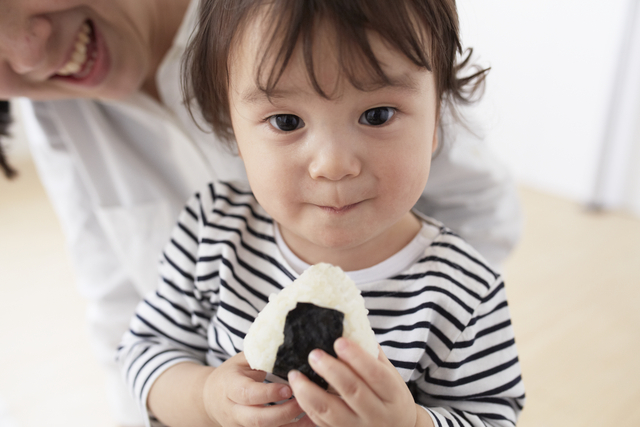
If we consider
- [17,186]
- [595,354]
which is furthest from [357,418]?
[17,186]

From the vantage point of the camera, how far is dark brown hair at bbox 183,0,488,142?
526 mm

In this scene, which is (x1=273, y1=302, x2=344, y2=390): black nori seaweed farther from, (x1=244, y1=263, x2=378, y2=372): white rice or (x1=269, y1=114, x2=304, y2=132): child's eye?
(x1=269, y1=114, x2=304, y2=132): child's eye

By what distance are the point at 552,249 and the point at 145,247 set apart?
1.53 metres

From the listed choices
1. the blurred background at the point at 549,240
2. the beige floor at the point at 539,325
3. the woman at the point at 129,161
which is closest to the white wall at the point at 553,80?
the blurred background at the point at 549,240

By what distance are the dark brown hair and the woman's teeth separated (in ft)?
1.06

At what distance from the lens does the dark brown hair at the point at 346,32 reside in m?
0.53

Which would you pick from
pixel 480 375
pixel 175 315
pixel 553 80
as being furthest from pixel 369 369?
pixel 553 80

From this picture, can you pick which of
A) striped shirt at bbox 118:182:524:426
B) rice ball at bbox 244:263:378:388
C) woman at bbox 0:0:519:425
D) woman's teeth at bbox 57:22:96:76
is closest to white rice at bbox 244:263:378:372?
rice ball at bbox 244:263:378:388

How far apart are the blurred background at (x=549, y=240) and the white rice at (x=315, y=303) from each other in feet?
1.61

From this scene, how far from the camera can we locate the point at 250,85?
1.92ft

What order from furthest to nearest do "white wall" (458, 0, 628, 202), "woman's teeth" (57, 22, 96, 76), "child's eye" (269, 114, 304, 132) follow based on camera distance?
1. "white wall" (458, 0, 628, 202)
2. "woman's teeth" (57, 22, 96, 76)
3. "child's eye" (269, 114, 304, 132)

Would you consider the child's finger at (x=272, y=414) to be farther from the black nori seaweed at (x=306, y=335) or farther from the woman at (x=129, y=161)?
the woman at (x=129, y=161)

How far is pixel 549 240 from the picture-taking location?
6.79 feet

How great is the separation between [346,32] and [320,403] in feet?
1.17
